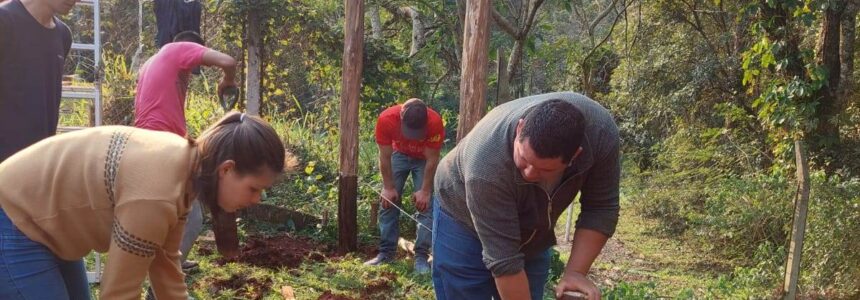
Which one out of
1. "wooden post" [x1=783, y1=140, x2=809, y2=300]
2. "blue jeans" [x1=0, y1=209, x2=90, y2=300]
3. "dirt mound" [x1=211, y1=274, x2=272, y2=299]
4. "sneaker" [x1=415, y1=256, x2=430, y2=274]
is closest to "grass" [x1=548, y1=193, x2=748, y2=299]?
"wooden post" [x1=783, y1=140, x2=809, y2=300]

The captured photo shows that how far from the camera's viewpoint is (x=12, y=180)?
6.07 ft

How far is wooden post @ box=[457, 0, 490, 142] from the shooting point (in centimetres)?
451

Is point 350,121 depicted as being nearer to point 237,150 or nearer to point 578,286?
point 578,286

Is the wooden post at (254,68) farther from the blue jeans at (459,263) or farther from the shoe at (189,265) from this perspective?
the blue jeans at (459,263)

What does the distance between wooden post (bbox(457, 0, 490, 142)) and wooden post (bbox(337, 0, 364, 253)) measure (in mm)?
1568

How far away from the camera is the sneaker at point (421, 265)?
5583 mm

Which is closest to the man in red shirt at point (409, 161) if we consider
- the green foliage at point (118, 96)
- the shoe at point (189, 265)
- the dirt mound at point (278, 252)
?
the dirt mound at point (278, 252)

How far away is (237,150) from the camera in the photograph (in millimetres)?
1718

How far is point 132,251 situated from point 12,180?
1.33ft

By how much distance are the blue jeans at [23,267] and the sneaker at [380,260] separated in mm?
3997

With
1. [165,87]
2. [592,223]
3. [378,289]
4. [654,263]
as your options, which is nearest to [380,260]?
[378,289]

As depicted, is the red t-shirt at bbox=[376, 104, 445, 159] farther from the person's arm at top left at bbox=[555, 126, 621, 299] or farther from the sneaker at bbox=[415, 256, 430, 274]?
the person's arm at top left at bbox=[555, 126, 621, 299]

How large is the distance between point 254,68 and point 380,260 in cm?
363

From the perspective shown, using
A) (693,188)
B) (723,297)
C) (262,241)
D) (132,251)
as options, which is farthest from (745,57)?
(132,251)
